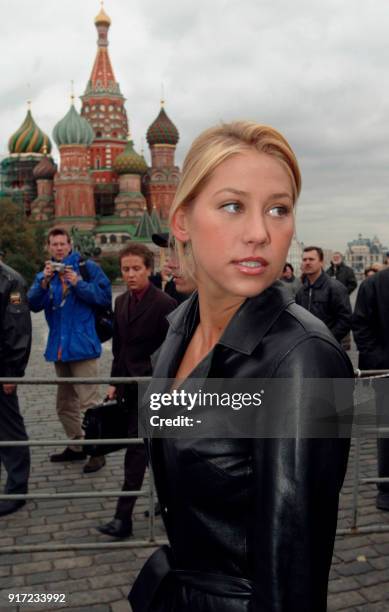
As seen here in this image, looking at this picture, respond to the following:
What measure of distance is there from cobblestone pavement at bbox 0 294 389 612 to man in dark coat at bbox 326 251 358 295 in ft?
16.5

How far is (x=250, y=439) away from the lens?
3.52 ft

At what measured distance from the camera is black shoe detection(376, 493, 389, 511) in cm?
506

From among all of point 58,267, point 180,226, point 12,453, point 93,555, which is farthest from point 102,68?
point 180,226

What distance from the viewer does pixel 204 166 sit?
1.17m

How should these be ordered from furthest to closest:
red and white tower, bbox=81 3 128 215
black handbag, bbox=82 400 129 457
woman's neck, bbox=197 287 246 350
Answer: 1. red and white tower, bbox=81 3 128 215
2. black handbag, bbox=82 400 129 457
3. woman's neck, bbox=197 287 246 350

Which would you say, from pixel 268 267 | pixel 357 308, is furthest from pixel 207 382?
pixel 357 308

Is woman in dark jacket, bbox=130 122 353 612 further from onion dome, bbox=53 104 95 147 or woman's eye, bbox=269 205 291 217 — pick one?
onion dome, bbox=53 104 95 147

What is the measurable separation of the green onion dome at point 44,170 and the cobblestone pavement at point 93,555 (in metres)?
78.1

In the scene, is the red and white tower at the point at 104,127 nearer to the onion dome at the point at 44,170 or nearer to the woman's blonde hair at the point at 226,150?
the onion dome at the point at 44,170

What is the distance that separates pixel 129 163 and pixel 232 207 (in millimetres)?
78359

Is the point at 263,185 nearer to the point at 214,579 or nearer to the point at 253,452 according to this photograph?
the point at 253,452

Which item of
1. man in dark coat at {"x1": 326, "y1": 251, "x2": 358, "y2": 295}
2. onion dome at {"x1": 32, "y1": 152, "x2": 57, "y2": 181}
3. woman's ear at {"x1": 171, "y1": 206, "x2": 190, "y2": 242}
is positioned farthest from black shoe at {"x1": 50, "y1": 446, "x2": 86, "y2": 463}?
onion dome at {"x1": 32, "y1": 152, "x2": 57, "y2": 181}

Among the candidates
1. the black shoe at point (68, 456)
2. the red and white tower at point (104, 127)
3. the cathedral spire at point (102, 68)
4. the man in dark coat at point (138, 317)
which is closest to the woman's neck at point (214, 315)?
the man in dark coat at point (138, 317)

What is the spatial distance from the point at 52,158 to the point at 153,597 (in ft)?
289
